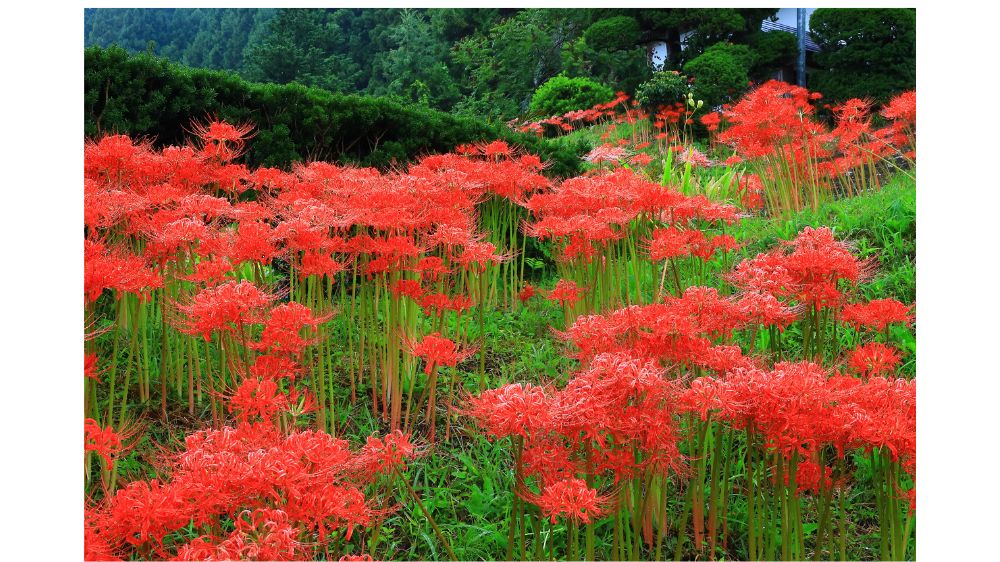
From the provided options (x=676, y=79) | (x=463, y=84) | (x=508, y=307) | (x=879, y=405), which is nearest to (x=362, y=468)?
(x=879, y=405)

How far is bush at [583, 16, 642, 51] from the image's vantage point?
12023 millimetres

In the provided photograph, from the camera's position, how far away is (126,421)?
9.30 ft

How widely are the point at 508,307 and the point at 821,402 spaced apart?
3.25 m

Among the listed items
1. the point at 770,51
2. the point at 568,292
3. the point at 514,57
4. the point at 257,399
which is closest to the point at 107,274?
the point at 257,399

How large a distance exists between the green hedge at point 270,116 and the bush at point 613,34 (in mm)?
6572

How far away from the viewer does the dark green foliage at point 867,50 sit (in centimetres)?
950

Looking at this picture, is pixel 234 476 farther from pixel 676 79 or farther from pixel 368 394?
pixel 676 79

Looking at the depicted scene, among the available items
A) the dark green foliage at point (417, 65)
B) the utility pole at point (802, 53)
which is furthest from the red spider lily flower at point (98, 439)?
the dark green foliage at point (417, 65)

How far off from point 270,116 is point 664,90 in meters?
7.61

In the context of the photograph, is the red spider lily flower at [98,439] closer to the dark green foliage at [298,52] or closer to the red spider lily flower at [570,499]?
the red spider lily flower at [570,499]

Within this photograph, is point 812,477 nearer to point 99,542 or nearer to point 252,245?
point 99,542

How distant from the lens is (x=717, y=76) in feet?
36.8

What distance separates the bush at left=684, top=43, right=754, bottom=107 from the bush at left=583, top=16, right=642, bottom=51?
4.31 ft

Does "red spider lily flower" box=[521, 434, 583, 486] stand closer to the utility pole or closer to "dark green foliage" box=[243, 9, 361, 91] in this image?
the utility pole
